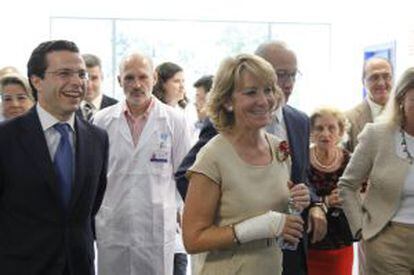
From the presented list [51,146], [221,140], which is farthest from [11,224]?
[221,140]

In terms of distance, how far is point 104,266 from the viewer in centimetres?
306

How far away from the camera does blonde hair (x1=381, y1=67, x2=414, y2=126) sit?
239 cm

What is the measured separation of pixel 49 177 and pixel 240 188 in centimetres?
67

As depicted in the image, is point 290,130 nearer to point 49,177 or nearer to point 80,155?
point 80,155

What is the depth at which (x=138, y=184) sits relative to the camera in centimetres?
302

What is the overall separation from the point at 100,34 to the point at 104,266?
5436mm

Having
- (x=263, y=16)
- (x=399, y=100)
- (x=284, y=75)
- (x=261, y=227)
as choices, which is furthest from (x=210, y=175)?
(x=263, y=16)

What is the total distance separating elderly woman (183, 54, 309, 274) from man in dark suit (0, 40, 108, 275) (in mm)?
484

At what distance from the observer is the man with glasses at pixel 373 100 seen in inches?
132

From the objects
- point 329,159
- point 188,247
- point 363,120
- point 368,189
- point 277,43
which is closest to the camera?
point 188,247

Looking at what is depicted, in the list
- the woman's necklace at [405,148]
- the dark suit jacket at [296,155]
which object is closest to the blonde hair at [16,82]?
the dark suit jacket at [296,155]

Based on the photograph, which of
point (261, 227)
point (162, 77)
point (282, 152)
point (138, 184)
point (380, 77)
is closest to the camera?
point (261, 227)

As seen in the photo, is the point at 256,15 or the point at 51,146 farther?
the point at 256,15

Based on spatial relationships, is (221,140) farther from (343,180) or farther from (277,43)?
(343,180)
